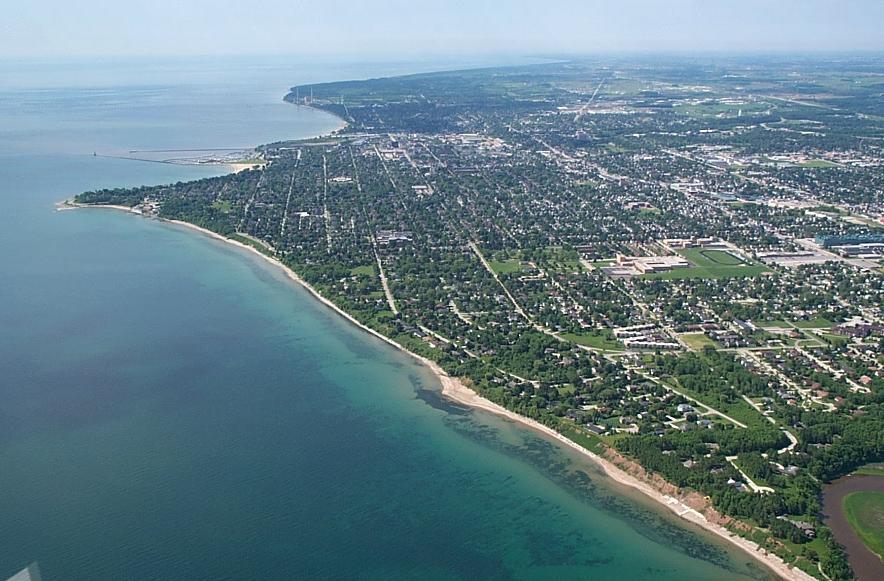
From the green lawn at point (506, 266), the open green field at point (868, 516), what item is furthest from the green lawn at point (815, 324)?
the green lawn at point (506, 266)

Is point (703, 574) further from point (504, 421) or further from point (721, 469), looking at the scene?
point (504, 421)

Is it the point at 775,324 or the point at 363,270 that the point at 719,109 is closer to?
the point at 363,270

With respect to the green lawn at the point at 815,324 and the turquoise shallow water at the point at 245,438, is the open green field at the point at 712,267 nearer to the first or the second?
the green lawn at the point at 815,324

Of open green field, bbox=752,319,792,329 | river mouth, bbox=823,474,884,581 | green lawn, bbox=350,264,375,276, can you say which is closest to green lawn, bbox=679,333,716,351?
open green field, bbox=752,319,792,329

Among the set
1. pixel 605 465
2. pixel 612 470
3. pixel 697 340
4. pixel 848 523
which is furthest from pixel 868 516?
pixel 697 340

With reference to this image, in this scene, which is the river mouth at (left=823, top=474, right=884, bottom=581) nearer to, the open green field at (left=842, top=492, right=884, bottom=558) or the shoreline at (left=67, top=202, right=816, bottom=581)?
the open green field at (left=842, top=492, right=884, bottom=558)

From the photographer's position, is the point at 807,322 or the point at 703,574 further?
the point at 807,322

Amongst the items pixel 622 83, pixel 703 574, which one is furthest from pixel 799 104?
pixel 703 574
